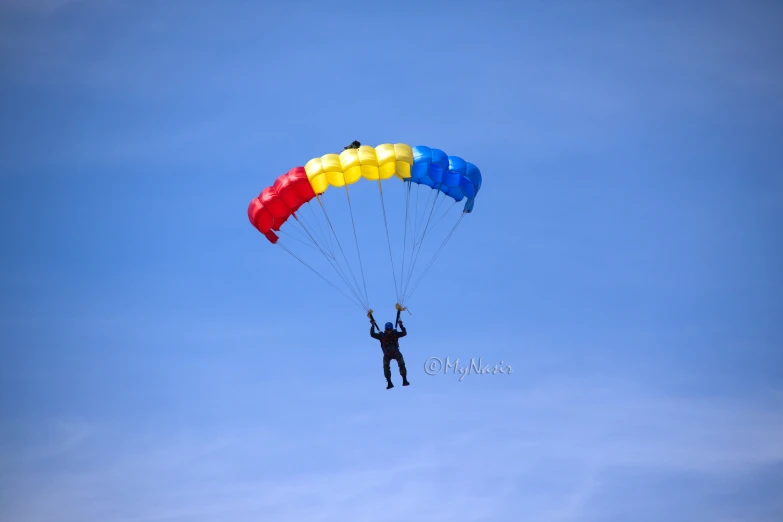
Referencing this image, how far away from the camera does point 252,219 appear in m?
31.6

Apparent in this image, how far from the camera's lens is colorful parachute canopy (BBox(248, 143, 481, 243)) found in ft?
100

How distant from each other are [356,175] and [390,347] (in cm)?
504

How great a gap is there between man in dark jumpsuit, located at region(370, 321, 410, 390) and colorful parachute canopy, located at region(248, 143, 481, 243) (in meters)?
4.43

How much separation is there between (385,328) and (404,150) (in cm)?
515

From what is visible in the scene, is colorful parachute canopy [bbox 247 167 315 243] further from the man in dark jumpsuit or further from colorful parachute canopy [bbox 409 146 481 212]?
the man in dark jumpsuit

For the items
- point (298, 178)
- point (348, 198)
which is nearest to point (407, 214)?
point (348, 198)

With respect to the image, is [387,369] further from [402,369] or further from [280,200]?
[280,200]

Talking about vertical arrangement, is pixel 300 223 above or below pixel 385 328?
above

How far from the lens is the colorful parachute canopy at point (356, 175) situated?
100 feet

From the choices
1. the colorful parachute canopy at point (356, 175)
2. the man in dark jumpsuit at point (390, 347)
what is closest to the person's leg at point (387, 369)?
the man in dark jumpsuit at point (390, 347)

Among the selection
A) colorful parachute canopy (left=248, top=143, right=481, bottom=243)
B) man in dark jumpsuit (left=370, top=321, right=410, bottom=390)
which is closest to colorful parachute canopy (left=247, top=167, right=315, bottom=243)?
colorful parachute canopy (left=248, top=143, right=481, bottom=243)

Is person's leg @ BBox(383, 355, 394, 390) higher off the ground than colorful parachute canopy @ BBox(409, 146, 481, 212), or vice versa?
colorful parachute canopy @ BBox(409, 146, 481, 212)

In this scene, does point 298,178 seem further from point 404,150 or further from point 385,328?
point 385,328

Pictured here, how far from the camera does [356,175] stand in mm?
30672
